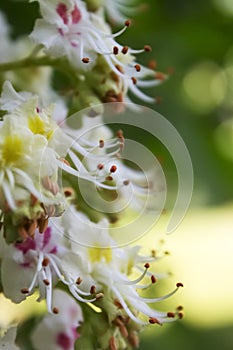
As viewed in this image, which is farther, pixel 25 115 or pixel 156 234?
pixel 156 234

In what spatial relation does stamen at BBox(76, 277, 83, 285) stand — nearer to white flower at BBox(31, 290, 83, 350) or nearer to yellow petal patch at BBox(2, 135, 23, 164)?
white flower at BBox(31, 290, 83, 350)

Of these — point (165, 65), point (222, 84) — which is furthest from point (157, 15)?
point (222, 84)

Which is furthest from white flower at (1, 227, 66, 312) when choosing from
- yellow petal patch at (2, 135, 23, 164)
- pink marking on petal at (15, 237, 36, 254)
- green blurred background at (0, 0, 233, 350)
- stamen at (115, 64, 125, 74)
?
green blurred background at (0, 0, 233, 350)

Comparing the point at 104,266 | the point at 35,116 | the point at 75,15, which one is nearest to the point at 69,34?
the point at 75,15

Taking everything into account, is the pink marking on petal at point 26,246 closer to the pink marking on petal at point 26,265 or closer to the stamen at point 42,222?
the pink marking on petal at point 26,265

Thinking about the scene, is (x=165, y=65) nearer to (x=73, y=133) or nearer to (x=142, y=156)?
(x=142, y=156)

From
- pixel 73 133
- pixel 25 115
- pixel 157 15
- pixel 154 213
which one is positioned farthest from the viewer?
pixel 157 15
